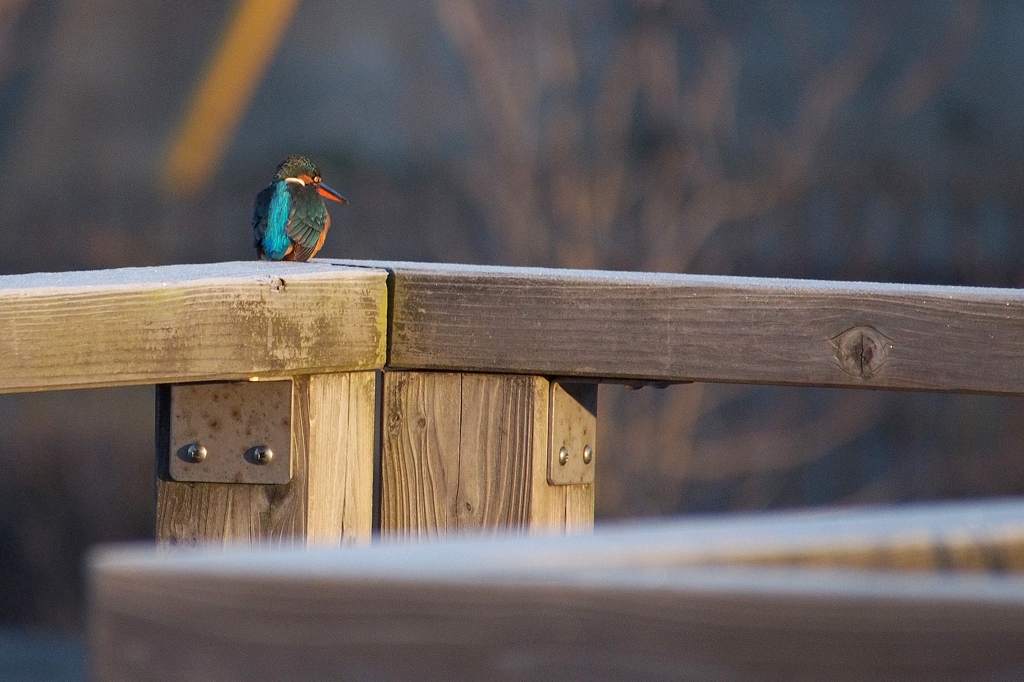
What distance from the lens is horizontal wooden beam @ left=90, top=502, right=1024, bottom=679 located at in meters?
0.56

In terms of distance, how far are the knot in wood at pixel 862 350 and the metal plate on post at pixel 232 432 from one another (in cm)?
60

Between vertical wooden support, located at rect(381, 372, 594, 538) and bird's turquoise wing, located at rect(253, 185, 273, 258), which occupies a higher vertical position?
bird's turquoise wing, located at rect(253, 185, 273, 258)

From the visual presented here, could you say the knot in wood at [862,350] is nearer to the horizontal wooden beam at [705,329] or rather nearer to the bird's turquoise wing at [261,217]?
the horizontal wooden beam at [705,329]

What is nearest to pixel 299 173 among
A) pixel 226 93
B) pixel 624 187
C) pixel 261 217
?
pixel 261 217

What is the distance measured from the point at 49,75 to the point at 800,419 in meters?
4.32

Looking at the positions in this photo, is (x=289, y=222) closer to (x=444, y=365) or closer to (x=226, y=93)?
(x=444, y=365)

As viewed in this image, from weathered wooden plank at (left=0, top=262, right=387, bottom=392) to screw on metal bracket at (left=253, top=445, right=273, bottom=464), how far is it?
0.10 m

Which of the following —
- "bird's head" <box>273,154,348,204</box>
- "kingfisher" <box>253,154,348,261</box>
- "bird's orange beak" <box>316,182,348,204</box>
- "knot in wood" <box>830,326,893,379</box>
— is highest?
"bird's head" <box>273,154,348,204</box>

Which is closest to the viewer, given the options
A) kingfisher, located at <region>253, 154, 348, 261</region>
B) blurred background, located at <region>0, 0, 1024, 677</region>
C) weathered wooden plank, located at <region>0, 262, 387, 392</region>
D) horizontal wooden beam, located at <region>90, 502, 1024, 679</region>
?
horizontal wooden beam, located at <region>90, 502, 1024, 679</region>

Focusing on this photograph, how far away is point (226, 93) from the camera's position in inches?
309

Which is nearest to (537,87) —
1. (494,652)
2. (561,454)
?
(561,454)

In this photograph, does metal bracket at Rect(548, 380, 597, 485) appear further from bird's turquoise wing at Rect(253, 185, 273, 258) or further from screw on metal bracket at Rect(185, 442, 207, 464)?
bird's turquoise wing at Rect(253, 185, 273, 258)

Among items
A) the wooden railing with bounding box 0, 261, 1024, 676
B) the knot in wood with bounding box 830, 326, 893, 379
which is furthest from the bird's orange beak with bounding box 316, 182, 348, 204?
the knot in wood with bounding box 830, 326, 893, 379

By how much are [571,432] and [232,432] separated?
39 cm
